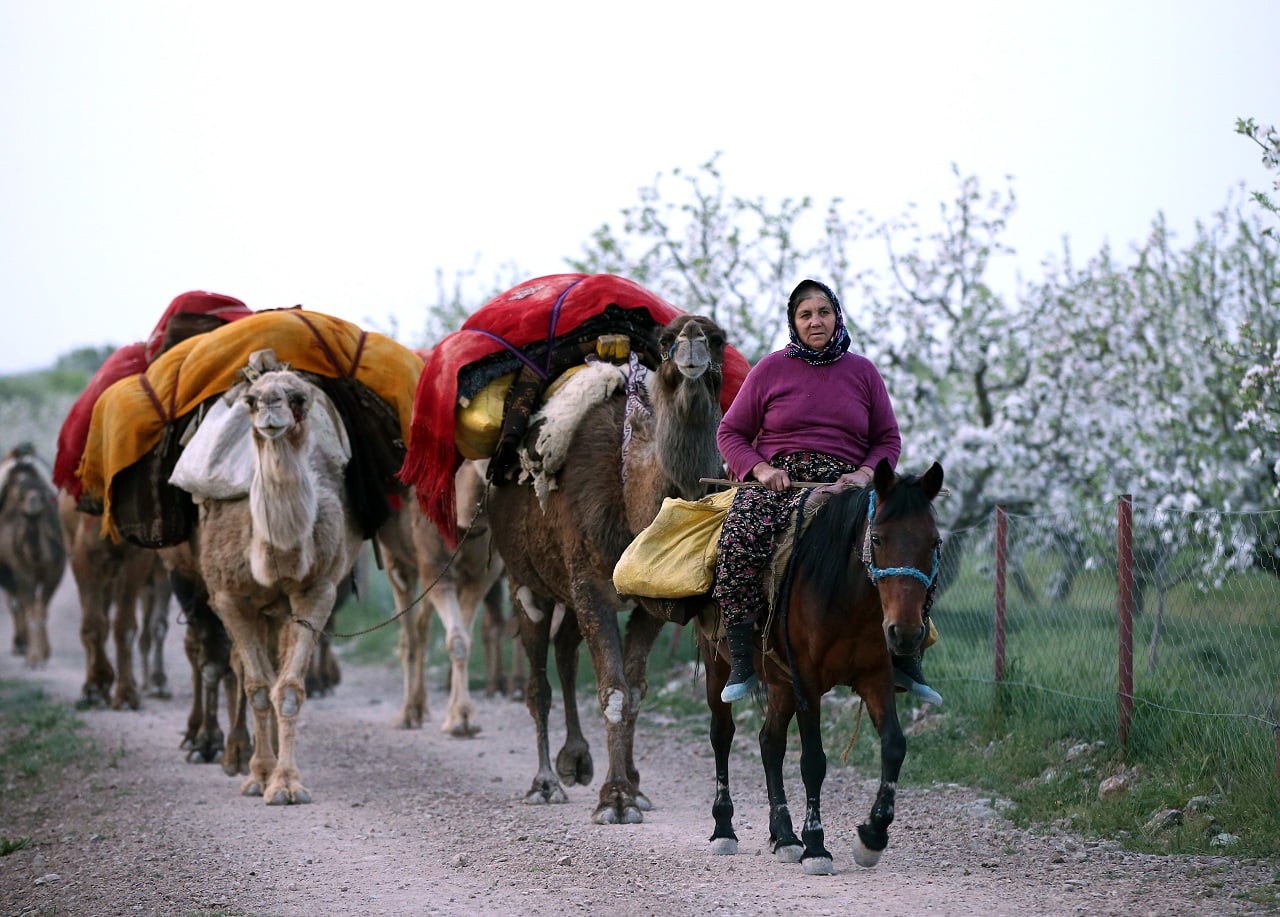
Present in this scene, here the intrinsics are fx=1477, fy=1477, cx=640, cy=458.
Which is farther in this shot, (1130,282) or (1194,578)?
(1130,282)

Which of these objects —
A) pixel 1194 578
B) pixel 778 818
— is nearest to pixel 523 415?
pixel 778 818

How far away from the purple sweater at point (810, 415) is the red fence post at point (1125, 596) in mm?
1756

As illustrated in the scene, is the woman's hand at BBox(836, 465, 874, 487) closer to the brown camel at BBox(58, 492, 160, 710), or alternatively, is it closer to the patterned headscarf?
the patterned headscarf

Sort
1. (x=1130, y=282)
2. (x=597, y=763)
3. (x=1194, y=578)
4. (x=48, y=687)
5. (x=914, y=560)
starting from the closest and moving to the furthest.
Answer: (x=914, y=560), (x=1194, y=578), (x=597, y=763), (x=1130, y=282), (x=48, y=687)

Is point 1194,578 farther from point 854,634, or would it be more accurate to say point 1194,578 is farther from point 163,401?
point 163,401

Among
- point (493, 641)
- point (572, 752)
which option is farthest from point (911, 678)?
point (493, 641)

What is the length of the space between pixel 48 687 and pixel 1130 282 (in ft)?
38.9

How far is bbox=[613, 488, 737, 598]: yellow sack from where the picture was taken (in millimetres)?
6562

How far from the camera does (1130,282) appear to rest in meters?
14.4

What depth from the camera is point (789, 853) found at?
6273 mm

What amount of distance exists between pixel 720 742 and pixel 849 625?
121cm

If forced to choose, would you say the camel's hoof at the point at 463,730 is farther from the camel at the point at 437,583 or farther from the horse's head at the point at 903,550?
the horse's head at the point at 903,550

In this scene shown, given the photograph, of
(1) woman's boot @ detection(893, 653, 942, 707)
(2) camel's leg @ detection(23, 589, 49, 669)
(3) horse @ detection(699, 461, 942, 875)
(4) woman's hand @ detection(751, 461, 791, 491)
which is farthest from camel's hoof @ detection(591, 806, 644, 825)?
(2) camel's leg @ detection(23, 589, 49, 669)

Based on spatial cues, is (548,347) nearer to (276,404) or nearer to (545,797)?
(276,404)
